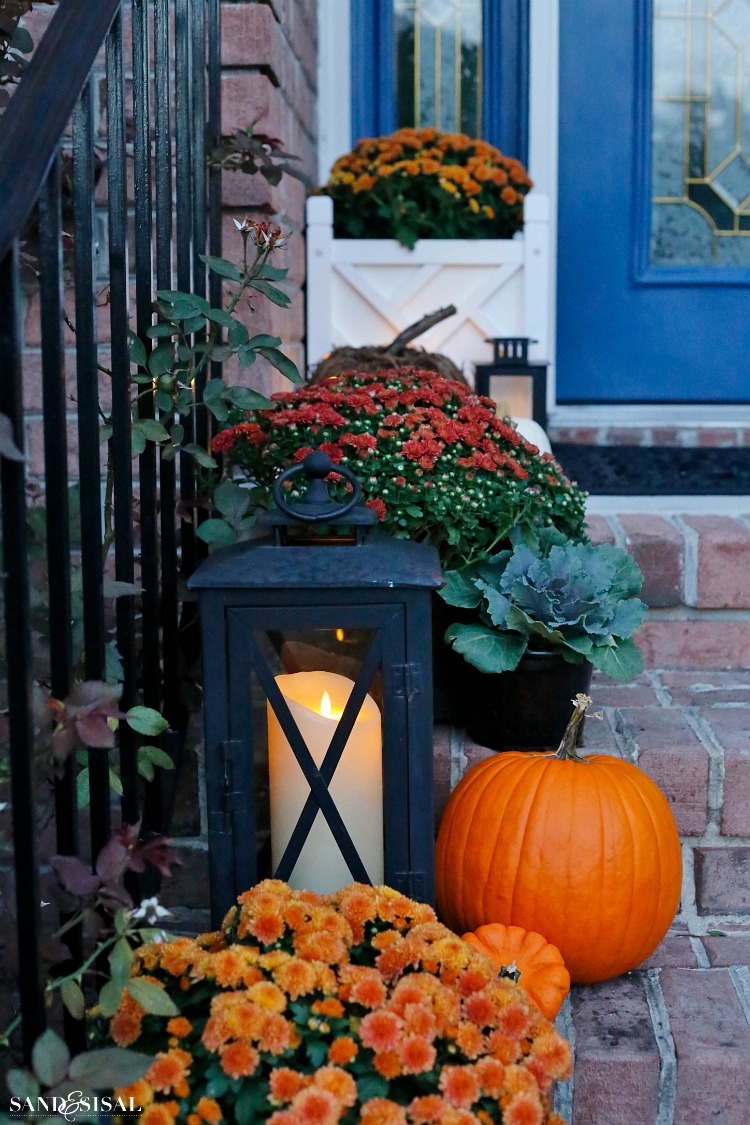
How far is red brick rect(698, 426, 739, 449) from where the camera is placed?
8.25 ft

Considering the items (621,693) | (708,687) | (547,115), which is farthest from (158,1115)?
(547,115)

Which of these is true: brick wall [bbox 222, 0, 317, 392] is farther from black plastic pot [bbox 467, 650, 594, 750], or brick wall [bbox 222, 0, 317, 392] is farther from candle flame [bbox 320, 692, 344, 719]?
candle flame [bbox 320, 692, 344, 719]

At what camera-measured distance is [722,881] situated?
137 cm

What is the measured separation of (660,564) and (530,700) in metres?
0.47

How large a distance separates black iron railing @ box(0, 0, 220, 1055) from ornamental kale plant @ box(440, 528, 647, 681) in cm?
38

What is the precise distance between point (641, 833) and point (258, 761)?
43cm

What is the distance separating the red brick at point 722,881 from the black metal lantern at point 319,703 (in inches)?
17.4

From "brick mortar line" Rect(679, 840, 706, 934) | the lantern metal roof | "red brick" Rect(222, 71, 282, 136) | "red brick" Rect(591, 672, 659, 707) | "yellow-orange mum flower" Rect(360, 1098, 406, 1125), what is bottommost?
"brick mortar line" Rect(679, 840, 706, 934)

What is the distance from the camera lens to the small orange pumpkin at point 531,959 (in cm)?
111

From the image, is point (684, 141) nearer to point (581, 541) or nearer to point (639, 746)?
point (581, 541)

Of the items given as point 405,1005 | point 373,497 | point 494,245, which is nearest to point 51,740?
point 405,1005

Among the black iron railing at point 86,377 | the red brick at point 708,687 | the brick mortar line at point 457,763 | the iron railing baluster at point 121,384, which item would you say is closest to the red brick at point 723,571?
the red brick at point 708,687

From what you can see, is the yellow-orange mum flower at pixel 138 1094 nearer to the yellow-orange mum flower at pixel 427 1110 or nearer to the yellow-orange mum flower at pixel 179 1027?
the yellow-orange mum flower at pixel 179 1027

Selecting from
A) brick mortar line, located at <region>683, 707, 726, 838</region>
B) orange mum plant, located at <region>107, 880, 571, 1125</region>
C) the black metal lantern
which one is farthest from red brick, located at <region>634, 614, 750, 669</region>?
orange mum plant, located at <region>107, 880, 571, 1125</region>
